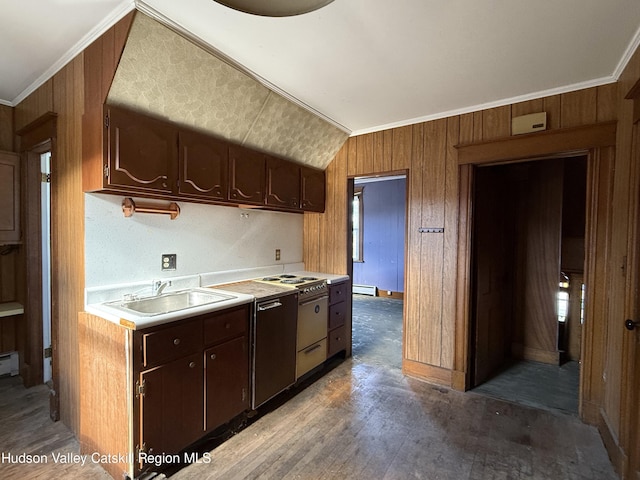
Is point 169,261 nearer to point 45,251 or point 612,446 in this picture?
point 45,251

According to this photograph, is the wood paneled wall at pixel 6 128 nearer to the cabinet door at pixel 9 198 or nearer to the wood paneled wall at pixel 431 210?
the cabinet door at pixel 9 198

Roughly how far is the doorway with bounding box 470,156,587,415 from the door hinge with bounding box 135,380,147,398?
276cm

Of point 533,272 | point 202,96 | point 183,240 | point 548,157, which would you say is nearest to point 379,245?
point 533,272

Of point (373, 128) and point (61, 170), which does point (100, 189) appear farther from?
point (373, 128)

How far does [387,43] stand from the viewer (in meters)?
1.87

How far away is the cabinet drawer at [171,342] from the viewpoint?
1.67 meters

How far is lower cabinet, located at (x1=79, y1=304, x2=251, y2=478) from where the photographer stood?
1651 millimetres

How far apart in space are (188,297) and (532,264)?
11.5 ft

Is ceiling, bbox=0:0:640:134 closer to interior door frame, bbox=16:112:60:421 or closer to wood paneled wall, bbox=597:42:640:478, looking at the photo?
wood paneled wall, bbox=597:42:640:478

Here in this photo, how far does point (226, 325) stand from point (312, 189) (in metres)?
1.80

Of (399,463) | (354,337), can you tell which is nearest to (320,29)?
(399,463)

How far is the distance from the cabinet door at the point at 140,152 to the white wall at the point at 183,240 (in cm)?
30

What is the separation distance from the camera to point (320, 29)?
1.74 metres

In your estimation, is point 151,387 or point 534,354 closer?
point 151,387
